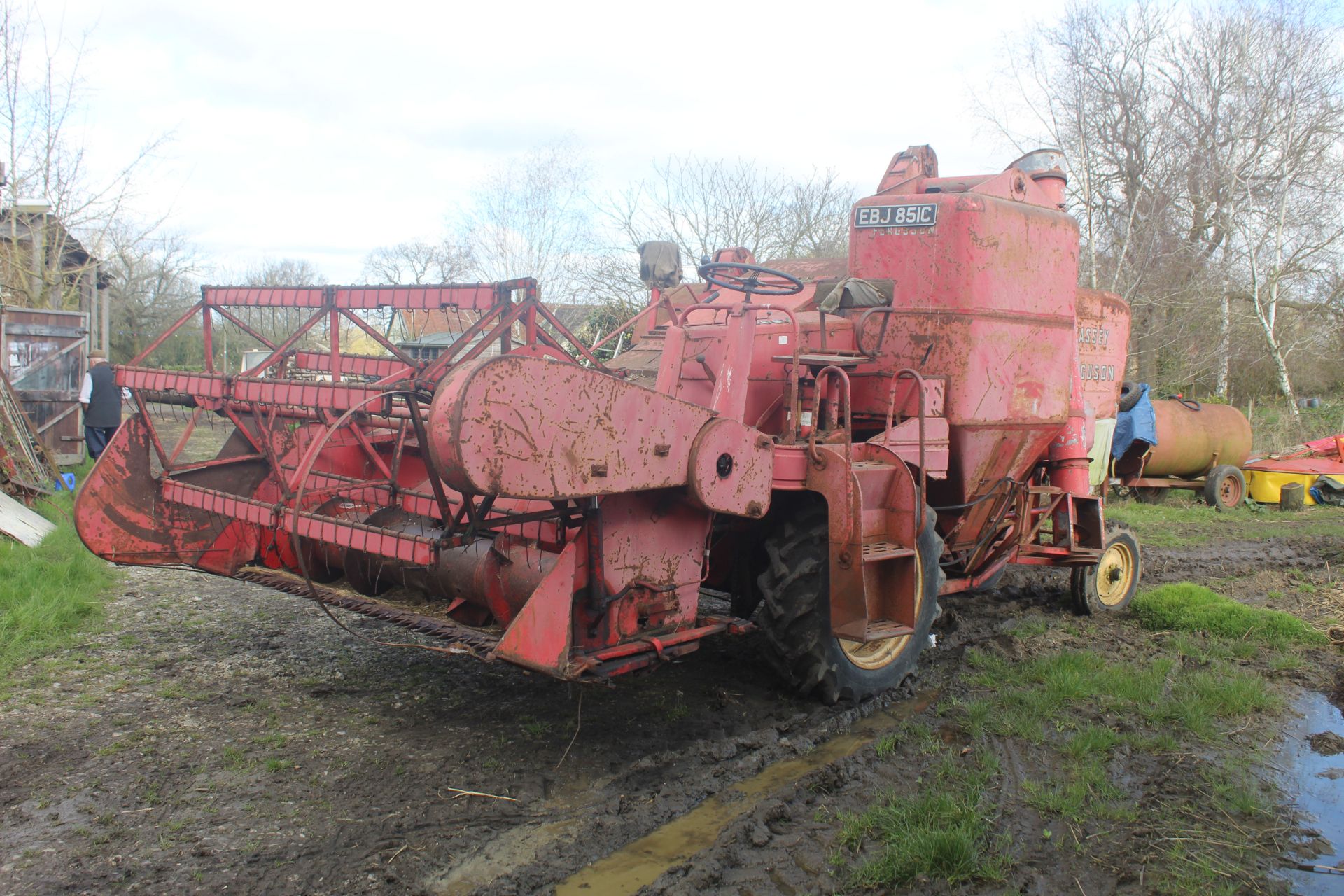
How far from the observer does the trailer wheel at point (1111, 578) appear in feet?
21.4

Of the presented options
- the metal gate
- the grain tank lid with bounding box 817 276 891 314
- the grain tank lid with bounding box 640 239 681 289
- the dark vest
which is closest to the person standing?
the dark vest

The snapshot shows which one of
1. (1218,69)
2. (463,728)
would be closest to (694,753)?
(463,728)

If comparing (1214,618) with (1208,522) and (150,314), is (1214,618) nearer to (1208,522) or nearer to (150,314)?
(1208,522)

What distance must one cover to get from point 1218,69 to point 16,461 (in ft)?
71.4

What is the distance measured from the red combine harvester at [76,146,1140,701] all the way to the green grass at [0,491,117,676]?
2.78 ft

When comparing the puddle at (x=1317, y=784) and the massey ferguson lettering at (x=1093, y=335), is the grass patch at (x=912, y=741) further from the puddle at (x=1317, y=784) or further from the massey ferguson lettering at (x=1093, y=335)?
the massey ferguson lettering at (x=1093, y=335)

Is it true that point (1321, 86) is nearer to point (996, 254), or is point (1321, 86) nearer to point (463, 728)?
point (996, 254)

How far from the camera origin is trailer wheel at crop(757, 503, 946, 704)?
4.32 m

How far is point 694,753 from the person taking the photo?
4008 mm

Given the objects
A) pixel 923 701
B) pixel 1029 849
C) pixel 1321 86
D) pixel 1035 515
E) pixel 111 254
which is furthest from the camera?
pixel 1321 86

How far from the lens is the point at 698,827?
342 centimetres

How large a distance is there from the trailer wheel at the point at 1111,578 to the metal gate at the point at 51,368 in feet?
35.2

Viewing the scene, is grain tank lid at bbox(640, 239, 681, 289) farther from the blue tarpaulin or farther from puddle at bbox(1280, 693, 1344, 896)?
the blue tarpaulin

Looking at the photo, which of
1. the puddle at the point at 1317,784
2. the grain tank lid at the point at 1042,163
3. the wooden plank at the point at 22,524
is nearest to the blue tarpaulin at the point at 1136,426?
the grain tank lid at the point at 1042,163
